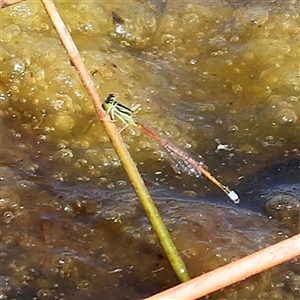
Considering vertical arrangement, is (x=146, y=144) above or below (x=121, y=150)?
above

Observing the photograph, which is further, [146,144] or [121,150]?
[146,144]

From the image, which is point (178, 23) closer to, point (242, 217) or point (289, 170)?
point (289, 170)

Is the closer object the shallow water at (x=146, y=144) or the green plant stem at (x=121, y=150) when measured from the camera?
the green plant stem at (x=121, y=150)

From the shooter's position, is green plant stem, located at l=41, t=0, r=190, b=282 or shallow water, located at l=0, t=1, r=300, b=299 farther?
shallow water, located at l=0, t=1, r=300, b=299

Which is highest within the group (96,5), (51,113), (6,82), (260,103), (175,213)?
(96,5)

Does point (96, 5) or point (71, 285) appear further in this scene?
point (96, 5)

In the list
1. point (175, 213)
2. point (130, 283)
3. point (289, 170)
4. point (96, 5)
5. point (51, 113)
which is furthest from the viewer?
point (96, 5)

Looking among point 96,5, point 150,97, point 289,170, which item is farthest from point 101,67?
point 289,170

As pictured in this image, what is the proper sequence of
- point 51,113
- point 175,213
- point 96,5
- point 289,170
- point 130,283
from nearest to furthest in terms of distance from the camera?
point 130,283 → point 175,213 → point 289,170 → point 51,113 → point 96,5
